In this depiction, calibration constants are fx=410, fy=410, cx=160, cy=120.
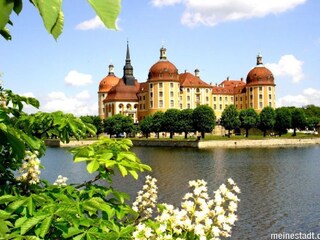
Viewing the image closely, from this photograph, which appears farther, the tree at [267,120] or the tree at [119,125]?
the tree at [119,125]

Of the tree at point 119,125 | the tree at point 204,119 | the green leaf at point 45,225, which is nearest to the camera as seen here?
the green leaf at point 45,225

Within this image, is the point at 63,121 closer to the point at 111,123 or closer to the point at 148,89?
the point at 111,123

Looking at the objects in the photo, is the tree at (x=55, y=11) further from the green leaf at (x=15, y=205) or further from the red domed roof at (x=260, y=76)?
the red domed roof at (x=260, y=76)

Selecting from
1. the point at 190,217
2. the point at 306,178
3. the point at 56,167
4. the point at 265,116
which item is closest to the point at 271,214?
the point at 306,178

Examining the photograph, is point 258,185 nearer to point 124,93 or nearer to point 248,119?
point 248,119

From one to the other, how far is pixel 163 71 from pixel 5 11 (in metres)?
81.6

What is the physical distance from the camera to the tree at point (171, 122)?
67.6 meters

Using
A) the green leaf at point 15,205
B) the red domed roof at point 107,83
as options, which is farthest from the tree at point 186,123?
the green leaf at point 15,205

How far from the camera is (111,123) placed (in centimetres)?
7569

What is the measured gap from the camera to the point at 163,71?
3219 inches

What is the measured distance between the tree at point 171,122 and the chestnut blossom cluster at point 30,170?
63750 millimetres

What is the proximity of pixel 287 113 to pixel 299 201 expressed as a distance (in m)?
56.4

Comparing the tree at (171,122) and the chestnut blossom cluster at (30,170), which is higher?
the tree at (171,122)

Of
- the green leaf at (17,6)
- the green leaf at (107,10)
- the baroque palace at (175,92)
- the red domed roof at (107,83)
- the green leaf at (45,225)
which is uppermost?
the red domed roof at (107,83)
